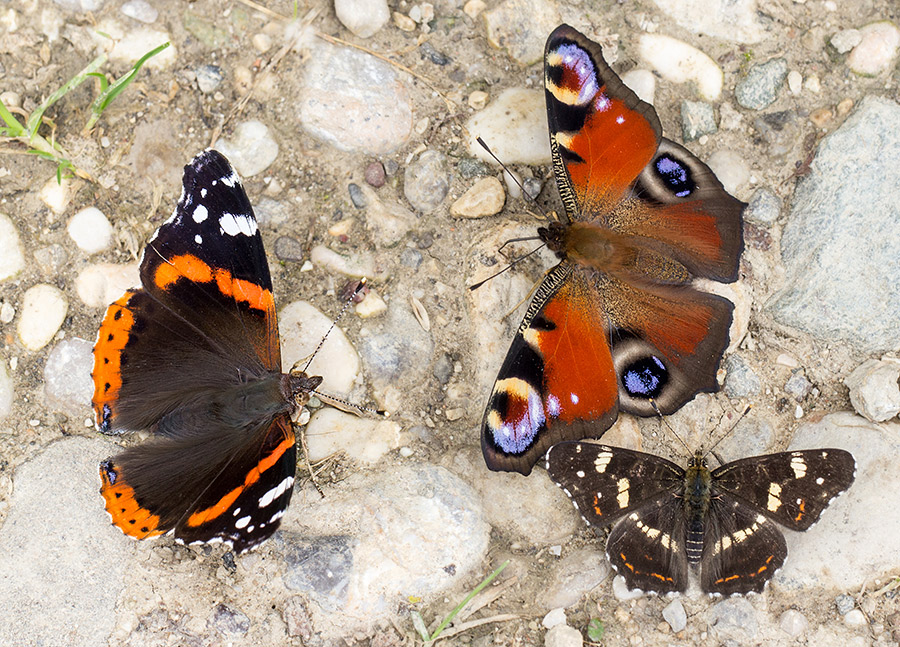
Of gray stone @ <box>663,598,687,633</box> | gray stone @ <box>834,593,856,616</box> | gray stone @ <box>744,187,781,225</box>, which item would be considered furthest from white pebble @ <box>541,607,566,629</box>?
gray stone @ <box>744,187,781,225</box>

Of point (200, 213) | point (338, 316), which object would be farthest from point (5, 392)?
point (338, 316)

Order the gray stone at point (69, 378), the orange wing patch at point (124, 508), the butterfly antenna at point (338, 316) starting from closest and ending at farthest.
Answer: the orange wing patch at point (124, 508) < the butterfly antenna at point (338, 316) < the gray stone at point (69, 378)

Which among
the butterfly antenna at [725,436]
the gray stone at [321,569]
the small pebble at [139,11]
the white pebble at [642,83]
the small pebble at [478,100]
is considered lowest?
the gray stone at [321,569]

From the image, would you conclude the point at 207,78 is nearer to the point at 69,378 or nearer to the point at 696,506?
the point at 69,378

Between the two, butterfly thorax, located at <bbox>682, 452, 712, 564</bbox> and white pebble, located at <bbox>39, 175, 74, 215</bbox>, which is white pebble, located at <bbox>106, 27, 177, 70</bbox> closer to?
white pebble, located at <bbox>39, 175, 74, 215</bbox>

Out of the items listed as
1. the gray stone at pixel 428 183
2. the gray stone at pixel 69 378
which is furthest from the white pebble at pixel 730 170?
the gray stone at pixel 69 378

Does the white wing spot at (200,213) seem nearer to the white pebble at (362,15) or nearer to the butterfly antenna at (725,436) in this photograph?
the white pebble at (362,15)

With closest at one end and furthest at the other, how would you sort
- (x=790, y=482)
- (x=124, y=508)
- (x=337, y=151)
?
(x=124, y=508)
(x=790, y=482)
(x=337, y=151)
